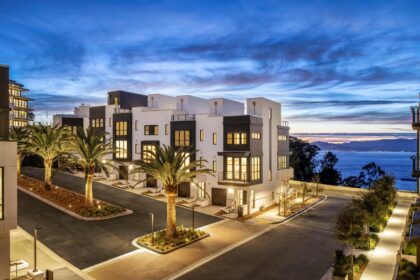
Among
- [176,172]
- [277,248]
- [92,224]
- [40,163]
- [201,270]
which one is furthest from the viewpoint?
[40,163]

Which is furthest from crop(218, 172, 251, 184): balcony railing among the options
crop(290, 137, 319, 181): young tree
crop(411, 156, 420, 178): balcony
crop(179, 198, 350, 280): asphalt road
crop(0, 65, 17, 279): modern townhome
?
crop(290, 137, 319, 181): young tree

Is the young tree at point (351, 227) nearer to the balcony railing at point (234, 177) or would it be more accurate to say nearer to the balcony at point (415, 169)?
the balcony at point (415, 169)

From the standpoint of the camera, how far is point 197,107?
44.5m

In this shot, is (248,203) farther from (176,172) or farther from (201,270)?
(201,270)

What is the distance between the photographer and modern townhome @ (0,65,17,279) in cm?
1531

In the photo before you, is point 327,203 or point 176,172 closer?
point 176,172

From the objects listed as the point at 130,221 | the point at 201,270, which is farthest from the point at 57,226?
the point at 201,270

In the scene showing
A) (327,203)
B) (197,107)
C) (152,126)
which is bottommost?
(327,203)

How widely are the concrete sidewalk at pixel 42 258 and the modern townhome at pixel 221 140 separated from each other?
1041 cm

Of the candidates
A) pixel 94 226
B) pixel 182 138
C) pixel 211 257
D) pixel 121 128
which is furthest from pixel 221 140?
pixel 121 128

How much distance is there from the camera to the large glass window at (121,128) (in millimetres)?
45844

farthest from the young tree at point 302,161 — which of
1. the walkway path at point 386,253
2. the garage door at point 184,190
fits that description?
the walkway path at point 386,253

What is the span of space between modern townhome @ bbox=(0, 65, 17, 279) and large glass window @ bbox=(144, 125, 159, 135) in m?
26.4

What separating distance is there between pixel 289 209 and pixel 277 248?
12.6m
